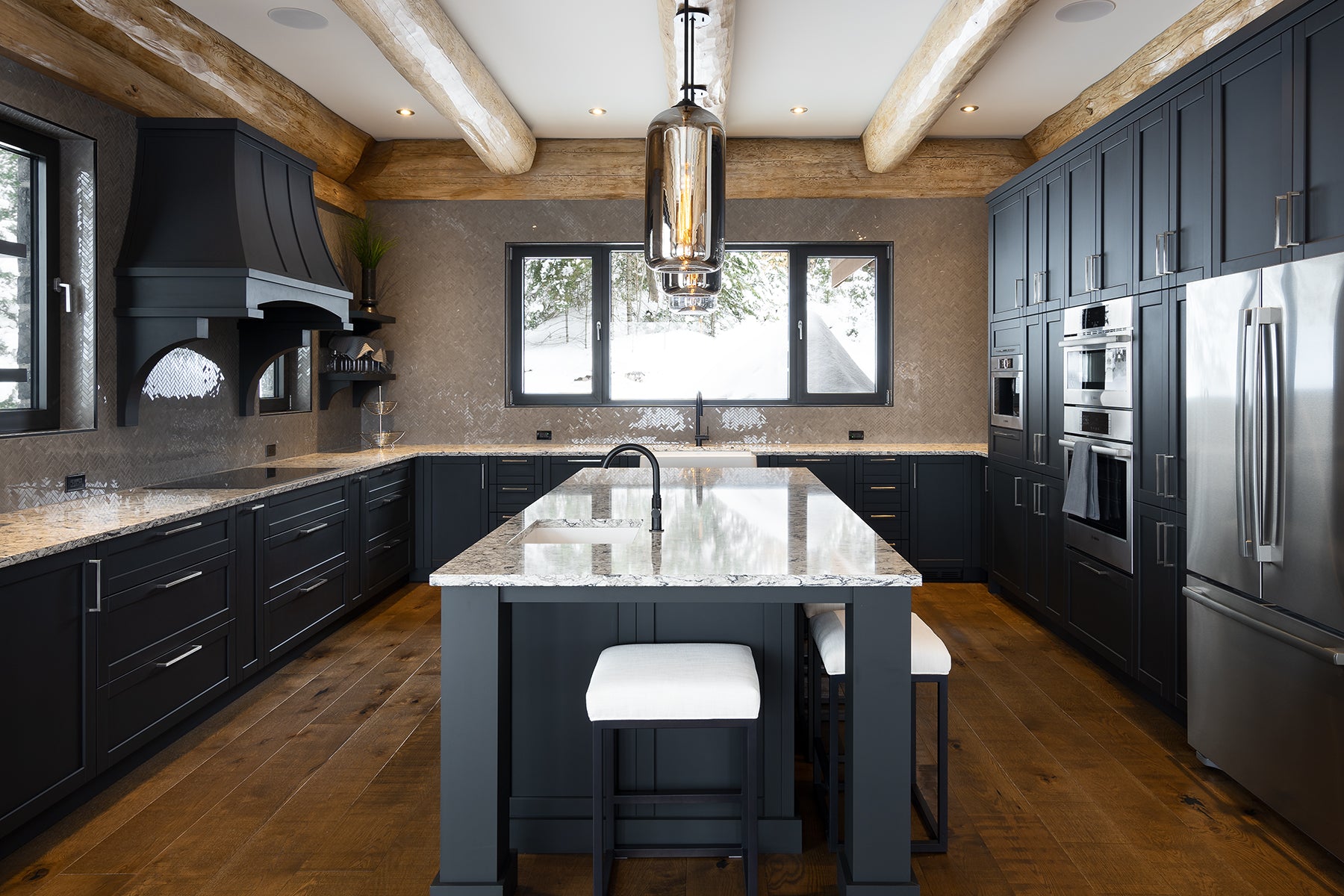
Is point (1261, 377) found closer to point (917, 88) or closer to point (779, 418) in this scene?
point (917, 88)

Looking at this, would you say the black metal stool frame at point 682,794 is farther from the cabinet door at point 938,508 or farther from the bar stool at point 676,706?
the cabinet door at point 938,508

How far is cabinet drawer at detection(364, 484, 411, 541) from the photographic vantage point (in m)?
4.95

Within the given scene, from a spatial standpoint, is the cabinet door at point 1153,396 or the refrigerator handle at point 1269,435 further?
the cabinet door at point 1153,396

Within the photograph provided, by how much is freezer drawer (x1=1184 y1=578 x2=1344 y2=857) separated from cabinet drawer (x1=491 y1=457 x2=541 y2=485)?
386 centimetres

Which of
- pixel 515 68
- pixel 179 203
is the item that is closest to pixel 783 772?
pixel 179 203

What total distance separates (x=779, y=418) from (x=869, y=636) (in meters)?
4.33

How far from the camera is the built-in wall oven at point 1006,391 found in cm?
492

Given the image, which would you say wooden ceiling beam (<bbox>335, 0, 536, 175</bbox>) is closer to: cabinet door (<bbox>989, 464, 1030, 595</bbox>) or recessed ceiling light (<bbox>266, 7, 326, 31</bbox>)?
recessed ceiling light (<bbox>266, 7, 326, 31</bbox>)

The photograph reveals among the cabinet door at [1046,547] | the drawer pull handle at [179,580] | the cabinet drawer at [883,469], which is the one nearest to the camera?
the drawer pull handle at [179,580]

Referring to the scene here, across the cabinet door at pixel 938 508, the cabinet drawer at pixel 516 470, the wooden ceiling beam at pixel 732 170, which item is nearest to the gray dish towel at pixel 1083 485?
the cabinet door at pixel 938 508

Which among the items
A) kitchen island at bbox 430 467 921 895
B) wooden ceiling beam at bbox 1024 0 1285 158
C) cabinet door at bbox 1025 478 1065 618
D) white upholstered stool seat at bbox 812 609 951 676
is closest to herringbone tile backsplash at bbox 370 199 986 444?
wooden ceiling beam at bbox 1024 0 1285 158

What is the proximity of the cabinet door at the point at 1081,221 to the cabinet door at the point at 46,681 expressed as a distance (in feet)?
13.6

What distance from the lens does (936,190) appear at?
599cm

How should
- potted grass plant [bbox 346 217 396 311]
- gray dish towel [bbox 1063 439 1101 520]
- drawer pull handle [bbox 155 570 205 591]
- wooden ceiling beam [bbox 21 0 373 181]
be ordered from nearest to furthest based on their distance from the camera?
drawer pull handle [bbox 155 570 205 591], wooden ceiling beam [bbox 21 0 373 181], gray dish towel [bbox 1063 439 1101 520], potted grass plant [bbox 346 217 396 311]
